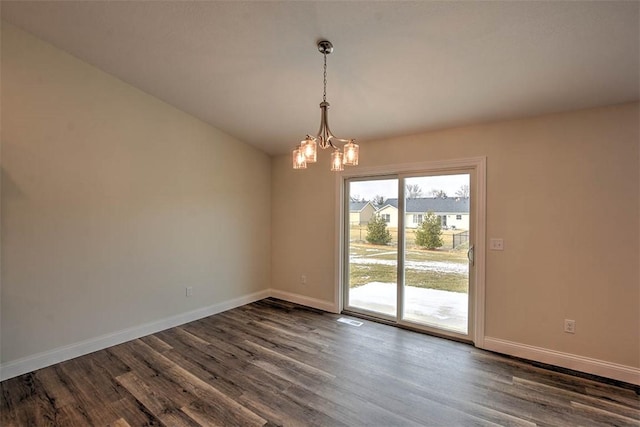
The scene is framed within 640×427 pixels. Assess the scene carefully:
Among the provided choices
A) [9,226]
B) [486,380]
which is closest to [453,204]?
[486,380]

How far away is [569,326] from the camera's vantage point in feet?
8.92

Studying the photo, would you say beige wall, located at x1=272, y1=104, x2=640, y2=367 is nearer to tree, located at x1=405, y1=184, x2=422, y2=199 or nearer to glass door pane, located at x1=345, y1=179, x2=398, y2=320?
tree, located at x1=405, y1=184, x2=422, y2=199

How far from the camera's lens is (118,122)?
318 cm

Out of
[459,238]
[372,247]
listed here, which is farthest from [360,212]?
[459,238]

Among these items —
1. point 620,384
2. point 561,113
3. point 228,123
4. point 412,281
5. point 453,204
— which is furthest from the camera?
point 228,123

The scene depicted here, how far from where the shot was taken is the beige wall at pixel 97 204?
2.55 meters

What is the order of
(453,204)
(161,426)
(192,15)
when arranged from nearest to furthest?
(161,426)
(192,15)
(453,204)

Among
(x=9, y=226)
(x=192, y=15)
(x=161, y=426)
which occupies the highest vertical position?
(x=192, y=15)

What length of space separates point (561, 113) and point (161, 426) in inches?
167

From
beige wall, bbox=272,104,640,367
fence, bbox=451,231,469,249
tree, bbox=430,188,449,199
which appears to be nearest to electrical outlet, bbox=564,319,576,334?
beige wall, bbox=272,104,640,367

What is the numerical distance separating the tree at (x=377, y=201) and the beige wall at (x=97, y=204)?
7.08 feet

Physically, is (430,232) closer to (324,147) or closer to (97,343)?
(324,147)

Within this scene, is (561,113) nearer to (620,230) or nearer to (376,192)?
(620,230)

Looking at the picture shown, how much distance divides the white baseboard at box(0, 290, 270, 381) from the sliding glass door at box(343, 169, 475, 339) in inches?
81.6
